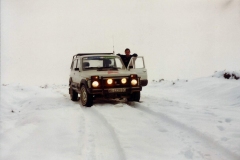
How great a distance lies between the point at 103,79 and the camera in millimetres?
8758

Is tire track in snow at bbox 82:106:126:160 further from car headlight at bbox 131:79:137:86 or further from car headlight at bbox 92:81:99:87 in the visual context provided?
car headlight at bbox 131:79:137:86

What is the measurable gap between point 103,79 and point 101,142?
423 centimetres

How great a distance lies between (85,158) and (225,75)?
12164 mm

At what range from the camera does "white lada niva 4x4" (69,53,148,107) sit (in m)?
8.71

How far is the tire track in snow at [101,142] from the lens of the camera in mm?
4078

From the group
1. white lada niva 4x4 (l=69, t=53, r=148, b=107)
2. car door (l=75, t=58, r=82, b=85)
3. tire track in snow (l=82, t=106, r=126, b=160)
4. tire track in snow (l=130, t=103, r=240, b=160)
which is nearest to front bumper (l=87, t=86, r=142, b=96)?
white lada niva 4x4 (l=69, t=53, r=148, b=107)

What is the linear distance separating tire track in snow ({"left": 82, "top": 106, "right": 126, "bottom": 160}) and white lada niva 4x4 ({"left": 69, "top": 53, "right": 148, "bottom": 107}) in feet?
7.31

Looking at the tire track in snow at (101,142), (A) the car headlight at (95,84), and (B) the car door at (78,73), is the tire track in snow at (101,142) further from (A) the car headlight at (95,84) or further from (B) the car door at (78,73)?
(B) the car door at (78,73)

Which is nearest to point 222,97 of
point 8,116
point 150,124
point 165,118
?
point 165,118

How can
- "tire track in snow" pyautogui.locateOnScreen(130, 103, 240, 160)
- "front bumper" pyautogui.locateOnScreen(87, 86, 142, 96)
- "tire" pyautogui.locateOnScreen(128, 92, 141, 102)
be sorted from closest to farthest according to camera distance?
"tire track in snow" pyautogui.locateOnScreen(130, 103, 240, 160) → "front bumper" pyautogui.locateOnScreen(87, 86, 142, 96) → "tire" pyautogui.locateOnScreen(128, 92, 141, 102)

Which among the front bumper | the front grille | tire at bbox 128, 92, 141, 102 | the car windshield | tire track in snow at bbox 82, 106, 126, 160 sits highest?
the car windshield

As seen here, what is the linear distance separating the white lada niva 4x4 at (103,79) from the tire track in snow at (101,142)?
223cm

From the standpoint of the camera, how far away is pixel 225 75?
46.6 ft

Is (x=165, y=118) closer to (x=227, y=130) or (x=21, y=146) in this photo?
(x=227, y=130)
